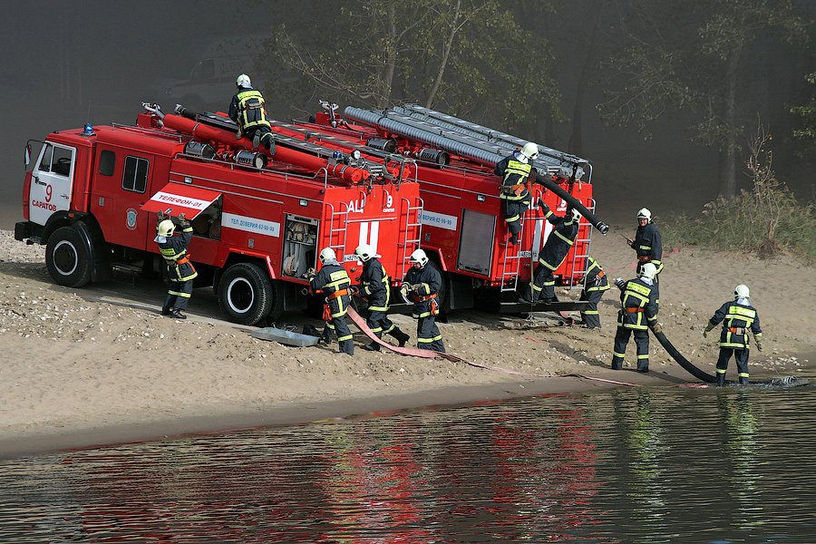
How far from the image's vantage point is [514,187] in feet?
63.6

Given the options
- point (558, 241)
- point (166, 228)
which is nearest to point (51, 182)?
point (166, 228)

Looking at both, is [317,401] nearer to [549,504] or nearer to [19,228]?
[549,504]

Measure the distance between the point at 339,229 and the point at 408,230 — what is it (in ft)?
5.14

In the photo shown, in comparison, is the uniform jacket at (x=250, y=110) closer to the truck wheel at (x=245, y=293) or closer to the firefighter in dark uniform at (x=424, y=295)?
the truck wheel at (x=245, y=293)

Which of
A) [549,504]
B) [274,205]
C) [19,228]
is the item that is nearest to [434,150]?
[274,205]

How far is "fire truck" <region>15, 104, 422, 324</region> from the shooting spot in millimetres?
18719

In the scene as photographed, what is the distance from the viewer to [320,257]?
59.5ft

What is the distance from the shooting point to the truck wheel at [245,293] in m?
19.0

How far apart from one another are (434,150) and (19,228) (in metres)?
7.02

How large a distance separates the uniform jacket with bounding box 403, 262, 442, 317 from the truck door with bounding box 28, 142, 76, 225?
620 cm

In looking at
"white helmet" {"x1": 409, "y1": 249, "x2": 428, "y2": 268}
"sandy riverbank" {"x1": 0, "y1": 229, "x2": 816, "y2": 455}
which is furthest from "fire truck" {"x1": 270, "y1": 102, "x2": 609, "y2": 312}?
"white helmet" {"x1": 409, "y1": 249, "x2": 428, "y2": 268}

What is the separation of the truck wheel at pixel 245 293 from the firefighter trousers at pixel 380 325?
163 cm

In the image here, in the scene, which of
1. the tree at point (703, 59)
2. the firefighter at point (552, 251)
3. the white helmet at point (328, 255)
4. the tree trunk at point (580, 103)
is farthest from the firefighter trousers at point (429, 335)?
the tree trunk at point (580, 103)

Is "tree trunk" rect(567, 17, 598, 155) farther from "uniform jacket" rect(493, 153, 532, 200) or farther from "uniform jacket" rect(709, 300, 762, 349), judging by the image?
"uniform jacket" rect(709, 300, 762, 349)
